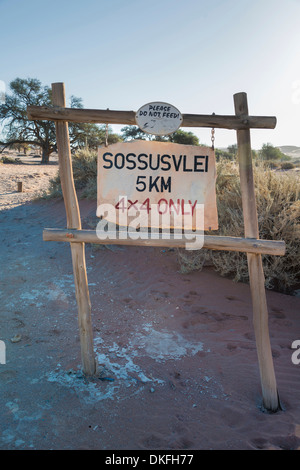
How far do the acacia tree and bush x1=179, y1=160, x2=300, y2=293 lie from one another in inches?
750

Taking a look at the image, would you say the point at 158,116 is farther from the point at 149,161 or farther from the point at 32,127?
the point at 32,127

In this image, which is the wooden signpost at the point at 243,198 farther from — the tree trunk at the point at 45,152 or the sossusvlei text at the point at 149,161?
the tree trunk at the point at 45,152

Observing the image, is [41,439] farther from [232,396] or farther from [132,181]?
[132,181]

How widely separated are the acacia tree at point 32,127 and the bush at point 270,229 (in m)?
19.1

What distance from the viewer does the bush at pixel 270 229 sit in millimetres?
4785

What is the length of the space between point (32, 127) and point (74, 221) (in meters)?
23.7

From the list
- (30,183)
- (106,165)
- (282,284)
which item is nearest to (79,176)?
(30,183)

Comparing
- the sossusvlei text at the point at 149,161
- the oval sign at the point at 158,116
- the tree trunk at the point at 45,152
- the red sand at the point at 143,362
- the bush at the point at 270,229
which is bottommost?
the red sand at the point at 143,362

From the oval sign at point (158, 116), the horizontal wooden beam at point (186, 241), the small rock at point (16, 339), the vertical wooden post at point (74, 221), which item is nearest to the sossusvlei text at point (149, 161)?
the oval sign at point (158, 116)

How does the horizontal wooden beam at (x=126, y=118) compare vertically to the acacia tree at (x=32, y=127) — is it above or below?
below

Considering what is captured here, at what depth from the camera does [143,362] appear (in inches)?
130

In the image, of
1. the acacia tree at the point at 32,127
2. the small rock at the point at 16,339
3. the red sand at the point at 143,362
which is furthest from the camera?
the acacia tree at the point at 32,127

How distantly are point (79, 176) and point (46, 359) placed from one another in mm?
7793

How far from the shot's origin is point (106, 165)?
9.05 ft
